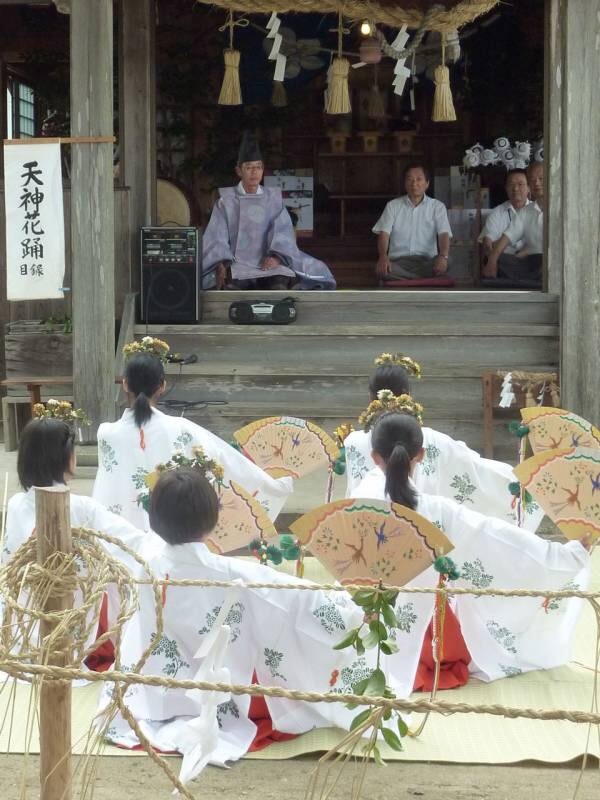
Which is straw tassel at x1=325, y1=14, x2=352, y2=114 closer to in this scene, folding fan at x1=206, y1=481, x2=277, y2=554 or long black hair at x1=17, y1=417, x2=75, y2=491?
folding fan at x1=206, y1=481, x2=277, y2=554

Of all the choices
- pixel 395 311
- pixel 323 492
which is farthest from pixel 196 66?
pixel 323 492

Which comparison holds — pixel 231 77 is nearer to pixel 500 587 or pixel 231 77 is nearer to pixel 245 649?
pixel 500 587

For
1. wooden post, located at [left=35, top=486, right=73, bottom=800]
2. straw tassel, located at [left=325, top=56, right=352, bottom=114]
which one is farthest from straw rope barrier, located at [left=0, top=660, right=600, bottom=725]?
straw tassel, located at [left=325, top=56, right=352, bottom=114]

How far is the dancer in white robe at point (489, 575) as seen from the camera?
452cm

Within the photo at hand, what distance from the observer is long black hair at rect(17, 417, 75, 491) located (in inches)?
175

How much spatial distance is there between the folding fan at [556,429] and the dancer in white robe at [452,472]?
0.22 meters

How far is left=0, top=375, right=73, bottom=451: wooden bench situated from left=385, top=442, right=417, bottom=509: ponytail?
4378 mm

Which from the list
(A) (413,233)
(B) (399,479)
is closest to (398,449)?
(B) (399,479)

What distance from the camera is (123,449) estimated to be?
18.8 ft

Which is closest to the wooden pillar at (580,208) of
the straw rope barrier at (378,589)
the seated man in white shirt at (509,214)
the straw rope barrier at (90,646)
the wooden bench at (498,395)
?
the wooden bench at (498,395)

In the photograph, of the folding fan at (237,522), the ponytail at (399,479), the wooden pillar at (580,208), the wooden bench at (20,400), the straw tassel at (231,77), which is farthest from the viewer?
the straw tassel at (231,77)

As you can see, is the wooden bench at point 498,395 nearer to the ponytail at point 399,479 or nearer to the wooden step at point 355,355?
the wooden step at point 355,355

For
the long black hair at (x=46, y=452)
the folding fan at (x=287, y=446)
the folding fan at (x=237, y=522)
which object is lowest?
the folding fan at (x=237, y=522)

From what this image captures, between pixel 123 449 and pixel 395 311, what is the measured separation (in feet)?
11.9
